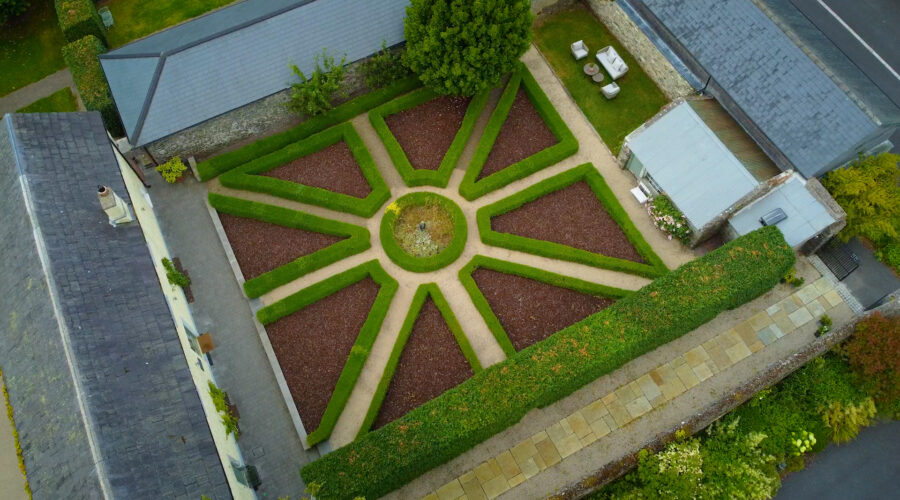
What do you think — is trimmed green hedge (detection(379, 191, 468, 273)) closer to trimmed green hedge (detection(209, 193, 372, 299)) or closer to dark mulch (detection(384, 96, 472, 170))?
trimmed green hedge (detection(209, 193, 372, 299))

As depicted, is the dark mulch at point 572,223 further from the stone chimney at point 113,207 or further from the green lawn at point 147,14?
the green lawn at point 147,14

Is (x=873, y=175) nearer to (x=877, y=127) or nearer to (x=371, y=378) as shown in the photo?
(x=877, y=127)

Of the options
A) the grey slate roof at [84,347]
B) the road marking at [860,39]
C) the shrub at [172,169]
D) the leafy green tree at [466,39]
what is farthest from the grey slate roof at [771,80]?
the grey slate roof at [84,347]

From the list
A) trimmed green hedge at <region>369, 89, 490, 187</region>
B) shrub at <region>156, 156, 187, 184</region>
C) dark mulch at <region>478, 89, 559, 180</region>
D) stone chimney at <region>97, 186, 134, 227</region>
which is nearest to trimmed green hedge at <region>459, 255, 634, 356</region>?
trimmed green hedge at <region>369, 89, 490, 187</region>

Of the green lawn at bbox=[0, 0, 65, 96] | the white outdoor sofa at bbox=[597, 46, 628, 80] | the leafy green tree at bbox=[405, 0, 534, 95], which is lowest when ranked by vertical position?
the white outdoor sofa at bbox=[597, 46, 628, 80]

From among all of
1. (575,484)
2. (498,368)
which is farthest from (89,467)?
(575,484)

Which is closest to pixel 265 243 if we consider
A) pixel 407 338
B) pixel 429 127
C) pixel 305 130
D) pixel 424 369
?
pixel 305 130
